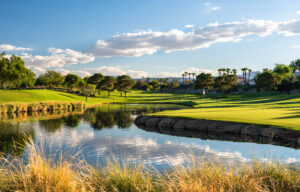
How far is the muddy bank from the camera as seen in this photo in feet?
59.7

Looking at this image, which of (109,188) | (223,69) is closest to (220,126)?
(109,188)

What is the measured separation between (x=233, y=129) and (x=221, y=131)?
44.1 inches

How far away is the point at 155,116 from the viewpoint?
29.4 metres

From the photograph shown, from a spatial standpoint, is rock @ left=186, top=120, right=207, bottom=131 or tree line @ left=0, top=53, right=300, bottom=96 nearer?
rock @ left=186, top=120, right=207, bottom=131

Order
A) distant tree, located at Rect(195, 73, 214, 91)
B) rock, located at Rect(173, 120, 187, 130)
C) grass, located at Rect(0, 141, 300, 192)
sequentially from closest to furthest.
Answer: grass, located at Rect(0, 141, 300, 192), rock, located at Rect(173, 120, 187, 130), distant tree, located at Rect(195, 73, 214, 91)

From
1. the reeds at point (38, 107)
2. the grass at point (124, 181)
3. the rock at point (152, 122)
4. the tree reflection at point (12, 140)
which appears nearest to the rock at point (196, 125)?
the rock at point (152, 122)

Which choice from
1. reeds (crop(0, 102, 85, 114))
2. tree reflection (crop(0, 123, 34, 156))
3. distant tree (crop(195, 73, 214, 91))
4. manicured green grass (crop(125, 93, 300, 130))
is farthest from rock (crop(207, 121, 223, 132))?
distant tree (crop(195, 73, 214, 91))

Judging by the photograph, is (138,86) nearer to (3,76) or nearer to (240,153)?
(3,76)

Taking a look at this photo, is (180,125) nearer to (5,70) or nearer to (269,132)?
(269,132)

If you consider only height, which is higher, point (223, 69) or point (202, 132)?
point (223, 69)

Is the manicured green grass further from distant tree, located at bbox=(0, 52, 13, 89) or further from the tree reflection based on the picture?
distant tree, located at bbox=(0, 52, 13, 89)

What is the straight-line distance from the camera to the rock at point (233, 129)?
21531mm

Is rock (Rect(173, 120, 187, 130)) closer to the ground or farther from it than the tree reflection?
farther from it

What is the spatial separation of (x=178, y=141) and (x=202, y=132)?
4.45 m
